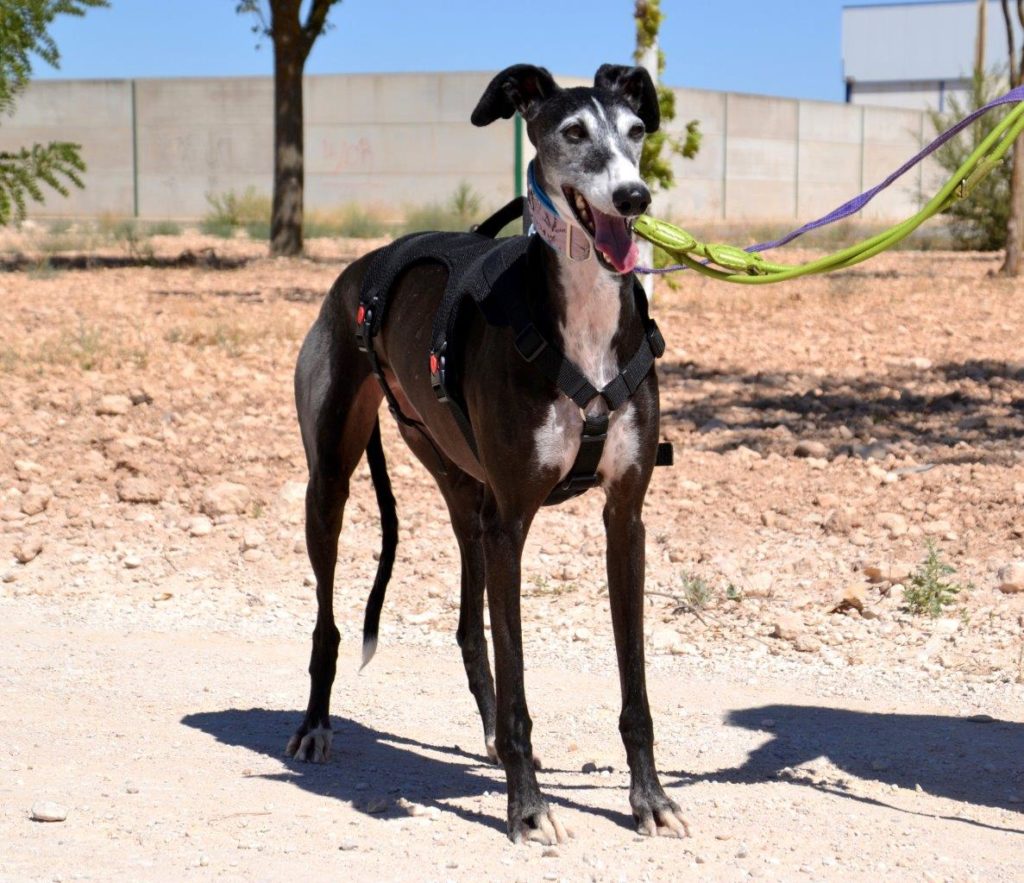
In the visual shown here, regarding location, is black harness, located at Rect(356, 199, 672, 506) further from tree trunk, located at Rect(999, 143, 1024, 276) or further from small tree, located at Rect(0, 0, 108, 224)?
tree trunk, located at Rect(999, 143, 1024, 276)

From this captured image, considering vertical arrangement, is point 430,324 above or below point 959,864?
above

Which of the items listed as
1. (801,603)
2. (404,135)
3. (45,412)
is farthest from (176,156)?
(801,603)

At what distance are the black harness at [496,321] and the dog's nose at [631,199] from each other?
1.71 ft

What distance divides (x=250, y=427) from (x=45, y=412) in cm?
131

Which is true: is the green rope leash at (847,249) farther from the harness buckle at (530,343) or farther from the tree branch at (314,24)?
the tree branch at (314,24)

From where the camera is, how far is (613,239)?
12.1 feet

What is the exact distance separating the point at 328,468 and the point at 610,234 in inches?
71.1

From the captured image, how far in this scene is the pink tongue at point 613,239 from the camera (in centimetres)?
368

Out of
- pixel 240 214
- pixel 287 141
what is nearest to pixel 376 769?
pixel 287 141

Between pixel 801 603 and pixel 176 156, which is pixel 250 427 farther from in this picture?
pixel 176 156

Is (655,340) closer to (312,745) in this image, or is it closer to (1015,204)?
(312,745)

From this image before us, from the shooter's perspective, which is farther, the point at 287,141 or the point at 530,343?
the point at 287,141

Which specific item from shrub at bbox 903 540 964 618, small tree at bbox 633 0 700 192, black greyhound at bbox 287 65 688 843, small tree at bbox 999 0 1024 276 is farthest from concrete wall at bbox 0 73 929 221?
black greyhound at bbox 287 65 688 843

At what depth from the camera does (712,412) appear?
31.4 ft
